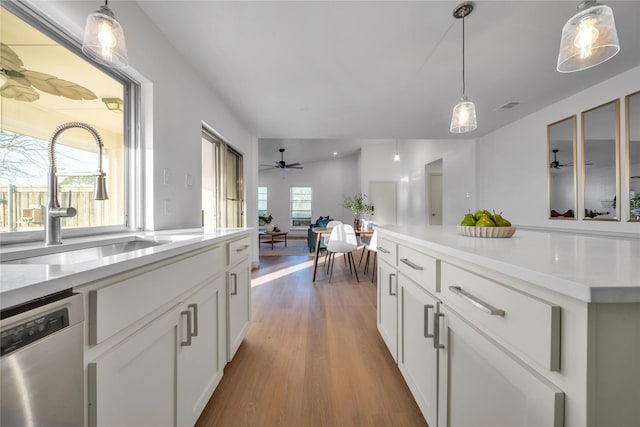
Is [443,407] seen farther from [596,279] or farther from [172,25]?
[172,25]

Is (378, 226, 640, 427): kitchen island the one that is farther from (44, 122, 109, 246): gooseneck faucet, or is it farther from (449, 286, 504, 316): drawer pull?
(44, 122, 109, 246): gooseneck faucet

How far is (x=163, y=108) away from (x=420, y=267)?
2.01 m

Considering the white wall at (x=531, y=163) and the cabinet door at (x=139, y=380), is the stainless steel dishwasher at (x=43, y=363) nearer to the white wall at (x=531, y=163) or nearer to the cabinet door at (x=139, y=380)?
the cabinet door at (x=139, y=380)

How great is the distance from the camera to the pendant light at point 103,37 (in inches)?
42.6

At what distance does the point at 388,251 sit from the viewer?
182 centimetres

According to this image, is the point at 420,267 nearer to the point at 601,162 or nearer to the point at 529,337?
the point at 529,337

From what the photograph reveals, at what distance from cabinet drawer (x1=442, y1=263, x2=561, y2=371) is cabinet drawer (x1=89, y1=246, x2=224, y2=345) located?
37.2 inches

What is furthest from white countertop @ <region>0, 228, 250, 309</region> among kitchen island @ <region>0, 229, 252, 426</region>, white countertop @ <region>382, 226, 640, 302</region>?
white countertop @ <region>382, 226, 640, 302</region>

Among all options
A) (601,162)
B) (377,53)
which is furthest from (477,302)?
(601,162)

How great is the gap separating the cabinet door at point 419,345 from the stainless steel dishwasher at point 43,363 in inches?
42.6

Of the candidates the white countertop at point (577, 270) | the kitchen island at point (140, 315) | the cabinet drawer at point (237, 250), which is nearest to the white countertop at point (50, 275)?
the kitchen island at point (140, 315)

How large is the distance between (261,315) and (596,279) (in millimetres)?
2557

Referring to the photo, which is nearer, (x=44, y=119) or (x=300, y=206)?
(x=44, y=119)

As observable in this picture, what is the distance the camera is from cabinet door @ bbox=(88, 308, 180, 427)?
0.63 meters
